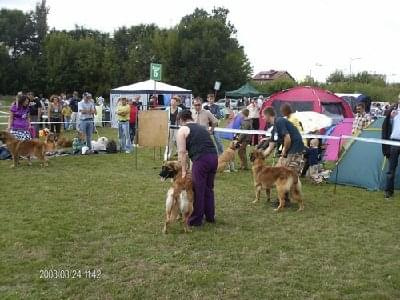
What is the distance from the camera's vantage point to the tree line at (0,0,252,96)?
46.6 metres

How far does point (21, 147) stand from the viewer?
10586mm

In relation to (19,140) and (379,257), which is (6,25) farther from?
(379,257)

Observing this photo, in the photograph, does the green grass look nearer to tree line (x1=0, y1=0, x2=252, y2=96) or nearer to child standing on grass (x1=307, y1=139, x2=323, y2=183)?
child standing on grass (x1=307, y1=139, x2=323, y2=183)

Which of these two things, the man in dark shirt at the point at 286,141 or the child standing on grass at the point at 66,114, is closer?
the man in dark shirt at the point at 286,141

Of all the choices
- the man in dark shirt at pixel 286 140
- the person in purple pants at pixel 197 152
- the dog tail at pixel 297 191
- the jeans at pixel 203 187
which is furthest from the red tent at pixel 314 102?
the person in purple pants at pixel 197 152

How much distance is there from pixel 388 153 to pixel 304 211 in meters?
2.19

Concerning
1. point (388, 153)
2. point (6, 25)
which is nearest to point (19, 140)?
point (388, 153)

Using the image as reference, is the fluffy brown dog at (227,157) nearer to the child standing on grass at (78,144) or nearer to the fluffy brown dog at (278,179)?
the fluffy brown dog at (278,179)

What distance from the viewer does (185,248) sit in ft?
17.3

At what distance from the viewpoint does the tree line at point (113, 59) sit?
46562mm

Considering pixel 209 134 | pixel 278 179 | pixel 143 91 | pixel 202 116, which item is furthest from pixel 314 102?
pixel 209 134

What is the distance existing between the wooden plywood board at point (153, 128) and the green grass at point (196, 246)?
8.96 ft

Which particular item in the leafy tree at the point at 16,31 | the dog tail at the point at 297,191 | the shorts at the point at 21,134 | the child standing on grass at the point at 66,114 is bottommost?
the dog tail at the point at 297,191
